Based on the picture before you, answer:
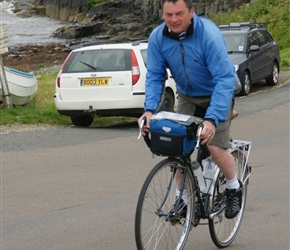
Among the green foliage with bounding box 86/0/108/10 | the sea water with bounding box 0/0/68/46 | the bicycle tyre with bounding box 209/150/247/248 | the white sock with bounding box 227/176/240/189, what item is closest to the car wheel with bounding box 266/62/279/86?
the bicycle tyre with bounding box 209/150/247/248

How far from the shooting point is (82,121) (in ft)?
51.0

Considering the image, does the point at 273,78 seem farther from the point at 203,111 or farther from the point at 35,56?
the point at 35,56

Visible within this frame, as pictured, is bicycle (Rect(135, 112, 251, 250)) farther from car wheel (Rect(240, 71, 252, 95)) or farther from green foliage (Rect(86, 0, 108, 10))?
green foliage (Rect(86, 0, 108, 10))

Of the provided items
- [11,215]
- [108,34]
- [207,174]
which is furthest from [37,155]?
[108,34]

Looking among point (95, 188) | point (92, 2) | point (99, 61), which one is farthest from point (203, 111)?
point (92, 2)

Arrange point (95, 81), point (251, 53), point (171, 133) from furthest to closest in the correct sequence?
point (251, 53) → point (95, 81) → point (171, 133)

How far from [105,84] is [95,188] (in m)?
5.96

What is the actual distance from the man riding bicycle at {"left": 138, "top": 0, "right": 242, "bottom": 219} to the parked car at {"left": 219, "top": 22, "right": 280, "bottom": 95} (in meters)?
14.4

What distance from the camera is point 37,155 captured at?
1150cm

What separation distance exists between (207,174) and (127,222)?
1480mm

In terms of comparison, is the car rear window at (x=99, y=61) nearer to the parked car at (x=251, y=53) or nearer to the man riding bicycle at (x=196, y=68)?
the parked car at (x=251, y=53)

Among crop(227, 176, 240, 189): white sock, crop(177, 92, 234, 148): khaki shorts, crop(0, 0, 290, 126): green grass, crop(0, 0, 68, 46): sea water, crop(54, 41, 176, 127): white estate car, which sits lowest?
crop(0, 0, 68, 46): sea water

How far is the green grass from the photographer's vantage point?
15508 mm

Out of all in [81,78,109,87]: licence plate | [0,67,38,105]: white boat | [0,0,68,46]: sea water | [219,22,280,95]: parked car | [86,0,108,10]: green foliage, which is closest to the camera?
[81,78,109,87]: licence plate
